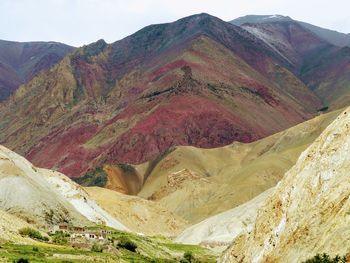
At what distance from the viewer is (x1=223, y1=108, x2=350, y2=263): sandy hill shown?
1457 inches

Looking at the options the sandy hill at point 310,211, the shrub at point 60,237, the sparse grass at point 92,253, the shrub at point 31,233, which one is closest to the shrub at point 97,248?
the sparse grass at point 92,253

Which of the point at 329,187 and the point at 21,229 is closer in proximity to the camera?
the point at 329,187

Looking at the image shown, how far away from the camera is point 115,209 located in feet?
518

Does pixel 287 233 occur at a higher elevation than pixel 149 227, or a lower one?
higher

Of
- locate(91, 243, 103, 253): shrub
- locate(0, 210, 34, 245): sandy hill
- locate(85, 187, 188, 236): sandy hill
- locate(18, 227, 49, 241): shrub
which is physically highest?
locate(0, 210, 34, 245): sandy hill

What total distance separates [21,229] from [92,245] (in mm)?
7538

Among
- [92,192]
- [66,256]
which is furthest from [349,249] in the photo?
[92,192]

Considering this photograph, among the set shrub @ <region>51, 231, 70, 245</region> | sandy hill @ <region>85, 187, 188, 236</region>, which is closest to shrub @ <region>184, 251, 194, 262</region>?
shrub @ <region>51, 231, 70, 245</region>

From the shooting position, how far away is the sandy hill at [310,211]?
37.0 metres

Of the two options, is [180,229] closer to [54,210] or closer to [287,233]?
[54,210]

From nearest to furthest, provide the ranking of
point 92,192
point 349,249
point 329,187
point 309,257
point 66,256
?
1. point 349,249
2. point 309,257
3. point 329,187
4. point 66,256
5. point 92,192

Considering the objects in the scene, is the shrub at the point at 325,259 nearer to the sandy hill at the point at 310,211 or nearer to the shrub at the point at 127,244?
the sandy hill at the point at 310,211

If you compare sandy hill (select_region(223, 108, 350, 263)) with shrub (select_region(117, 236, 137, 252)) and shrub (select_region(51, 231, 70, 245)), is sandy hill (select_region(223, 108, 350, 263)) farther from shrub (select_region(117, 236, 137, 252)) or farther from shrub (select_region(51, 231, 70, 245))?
shrub (select_region(117, 236, 137, 252))

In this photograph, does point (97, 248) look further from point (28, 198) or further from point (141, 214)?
point (141, 214)
